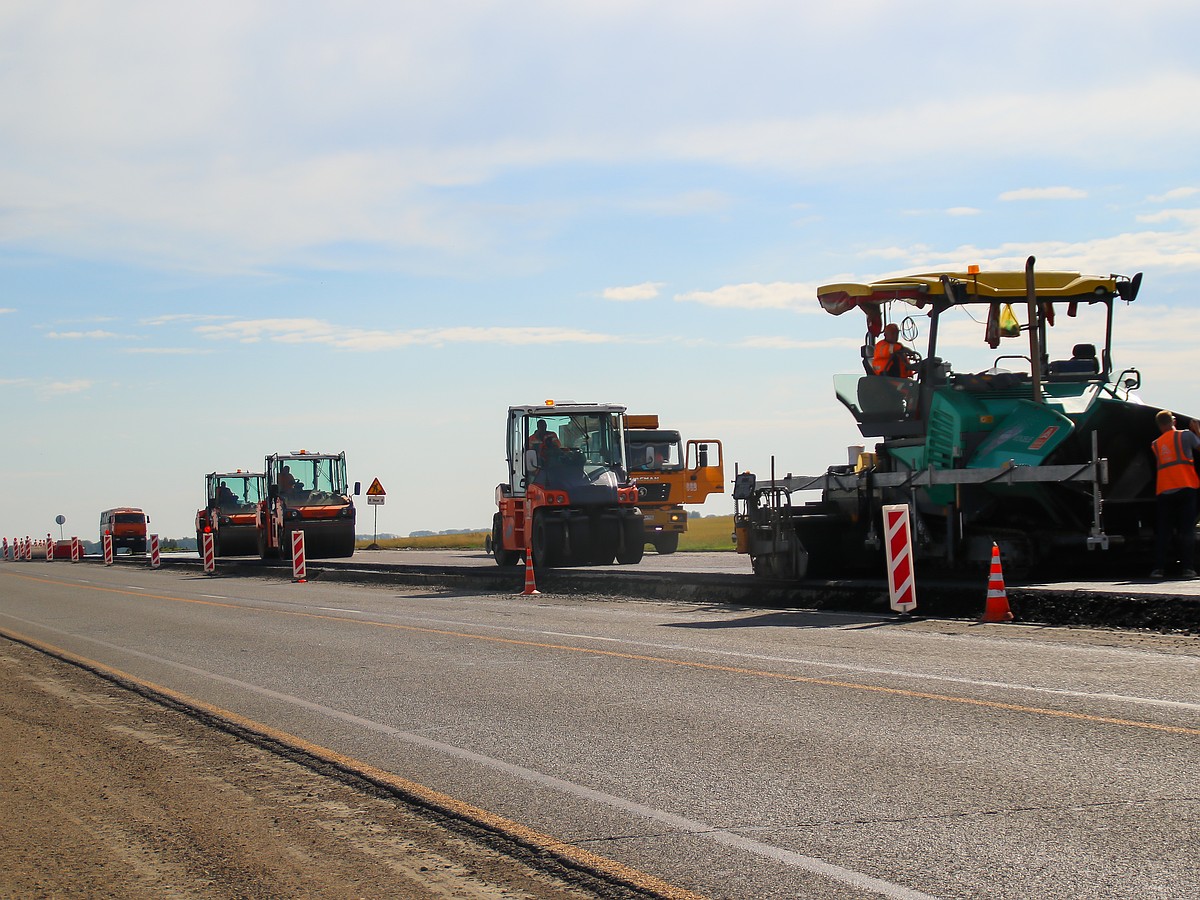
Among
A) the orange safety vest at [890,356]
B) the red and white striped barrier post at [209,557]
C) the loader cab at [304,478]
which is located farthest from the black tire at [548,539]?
the loader cab at [304,478]

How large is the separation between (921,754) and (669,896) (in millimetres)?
2833

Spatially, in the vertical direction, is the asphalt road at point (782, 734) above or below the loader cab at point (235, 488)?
below

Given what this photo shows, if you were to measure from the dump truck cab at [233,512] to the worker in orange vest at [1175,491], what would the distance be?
105 feet

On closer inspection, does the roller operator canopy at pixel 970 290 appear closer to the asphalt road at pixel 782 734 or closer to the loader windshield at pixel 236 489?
the asphalt road at pixel 782 734

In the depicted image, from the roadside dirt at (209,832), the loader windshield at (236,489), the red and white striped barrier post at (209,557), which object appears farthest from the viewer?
the loader windshield at (236,489)

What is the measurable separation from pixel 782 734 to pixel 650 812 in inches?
80.4

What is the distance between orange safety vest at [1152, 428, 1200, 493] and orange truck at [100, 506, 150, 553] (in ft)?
197

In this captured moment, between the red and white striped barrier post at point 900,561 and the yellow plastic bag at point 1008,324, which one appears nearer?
the red and white striped barrier post at point 900,561

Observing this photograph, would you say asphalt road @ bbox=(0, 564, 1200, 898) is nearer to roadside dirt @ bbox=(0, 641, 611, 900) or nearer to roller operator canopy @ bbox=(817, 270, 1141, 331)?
roadside dirt @ bbox=(0, 641, 611, 900)

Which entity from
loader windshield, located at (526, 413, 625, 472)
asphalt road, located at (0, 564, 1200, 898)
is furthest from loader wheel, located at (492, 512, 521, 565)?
asphalt road, located at (0, 564, 1200, 898)

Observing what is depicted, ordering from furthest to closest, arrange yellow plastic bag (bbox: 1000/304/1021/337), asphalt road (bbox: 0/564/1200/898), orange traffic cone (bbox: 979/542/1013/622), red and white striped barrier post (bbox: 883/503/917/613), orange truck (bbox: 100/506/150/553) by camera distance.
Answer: orange truck (bbox: 100/506/150/553)
yellow plastic bag (bbox: 1000/304/1021/337)
red and white striped barrier post (bbox: 883/503/917/613)
orange traffic cone (bbox: 979/542/1013/622)
asphalt road (bbox: 0/564/1200/898)

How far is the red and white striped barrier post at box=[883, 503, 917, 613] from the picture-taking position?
1590cm

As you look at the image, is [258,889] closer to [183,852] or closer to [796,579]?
[183,852]

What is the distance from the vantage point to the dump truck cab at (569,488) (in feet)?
88.2
